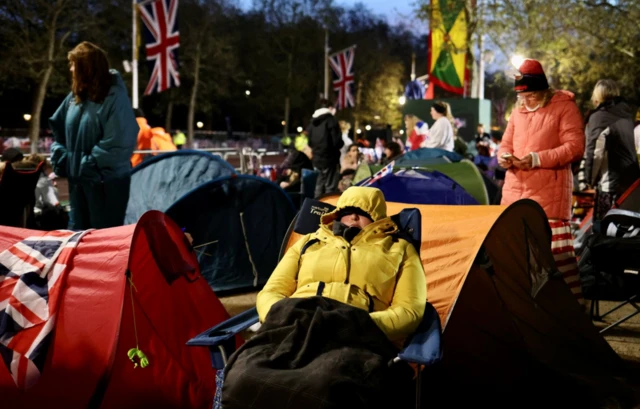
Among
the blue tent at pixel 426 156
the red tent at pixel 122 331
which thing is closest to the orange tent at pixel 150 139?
the blue tent at pixel 426 156

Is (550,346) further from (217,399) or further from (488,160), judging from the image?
(488,160)

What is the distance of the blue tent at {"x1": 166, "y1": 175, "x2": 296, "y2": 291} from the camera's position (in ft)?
23.7

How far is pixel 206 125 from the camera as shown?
5747cm

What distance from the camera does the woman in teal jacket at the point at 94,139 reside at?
5562 mm

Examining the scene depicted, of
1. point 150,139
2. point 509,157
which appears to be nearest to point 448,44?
point 150,139

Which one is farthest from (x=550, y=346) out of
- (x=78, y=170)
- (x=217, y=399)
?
(x=78, y=170)

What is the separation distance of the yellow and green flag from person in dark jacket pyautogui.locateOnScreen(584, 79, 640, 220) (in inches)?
624

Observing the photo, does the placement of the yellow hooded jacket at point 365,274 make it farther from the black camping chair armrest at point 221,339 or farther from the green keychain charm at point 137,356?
the green keychain charm at point 137,356

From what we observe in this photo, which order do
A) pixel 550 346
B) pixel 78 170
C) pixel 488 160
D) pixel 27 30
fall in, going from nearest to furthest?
pixel 550 346 → pixel 78 170 → pixel 488 160 → pixel 27 30

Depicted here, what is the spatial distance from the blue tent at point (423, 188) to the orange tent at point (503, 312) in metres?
2.91

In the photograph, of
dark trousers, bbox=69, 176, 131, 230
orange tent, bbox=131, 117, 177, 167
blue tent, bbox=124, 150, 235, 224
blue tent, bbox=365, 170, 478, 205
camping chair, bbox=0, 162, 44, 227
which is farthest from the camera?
orange tent, bbox=131, 117, 177, 167

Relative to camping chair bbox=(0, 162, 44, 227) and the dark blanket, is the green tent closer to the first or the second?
camping chair bbox=(0, 162, 44, 227)

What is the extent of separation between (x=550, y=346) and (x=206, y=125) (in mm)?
54201

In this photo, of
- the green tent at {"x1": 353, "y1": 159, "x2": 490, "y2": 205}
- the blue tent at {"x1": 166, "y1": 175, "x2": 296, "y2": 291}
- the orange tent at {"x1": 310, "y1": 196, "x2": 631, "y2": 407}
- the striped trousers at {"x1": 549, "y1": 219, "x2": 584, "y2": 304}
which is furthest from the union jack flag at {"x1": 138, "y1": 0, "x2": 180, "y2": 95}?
the orange tent at {"x1": 310, "y1": 196, "x2": 631, "y2": 407}
